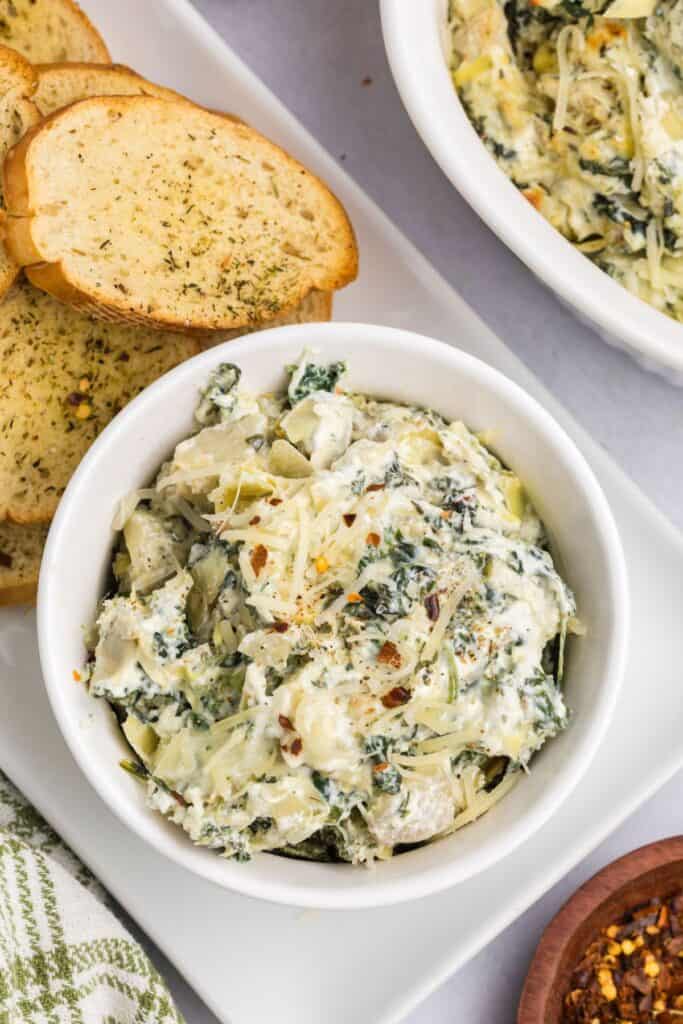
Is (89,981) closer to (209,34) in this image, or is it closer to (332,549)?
(332,549)

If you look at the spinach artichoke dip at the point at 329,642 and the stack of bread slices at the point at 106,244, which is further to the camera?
the stack of bread slices at the point at 106,244

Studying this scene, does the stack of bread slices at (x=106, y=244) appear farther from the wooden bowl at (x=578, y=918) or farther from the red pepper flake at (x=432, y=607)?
the wooden bowl at (x=578, y=918)

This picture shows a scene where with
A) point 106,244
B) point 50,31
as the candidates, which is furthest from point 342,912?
point 50,31

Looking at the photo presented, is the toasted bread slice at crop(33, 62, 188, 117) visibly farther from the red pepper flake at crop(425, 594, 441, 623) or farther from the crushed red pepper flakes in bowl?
the crushed red pepper flakes in bowl

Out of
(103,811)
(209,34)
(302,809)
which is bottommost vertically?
(103,811)

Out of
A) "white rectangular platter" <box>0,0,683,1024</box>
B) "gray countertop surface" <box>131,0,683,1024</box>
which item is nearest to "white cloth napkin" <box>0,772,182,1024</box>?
"white rectangular platter" <box>0,0,683,1024</box>

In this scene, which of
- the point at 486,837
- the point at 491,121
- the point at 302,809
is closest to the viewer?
the point at 302,809

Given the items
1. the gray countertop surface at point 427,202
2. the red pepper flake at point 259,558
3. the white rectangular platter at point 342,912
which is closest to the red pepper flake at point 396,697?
the red pepper flake at point 259,558

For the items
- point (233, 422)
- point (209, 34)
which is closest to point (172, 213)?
point (209, 34)
